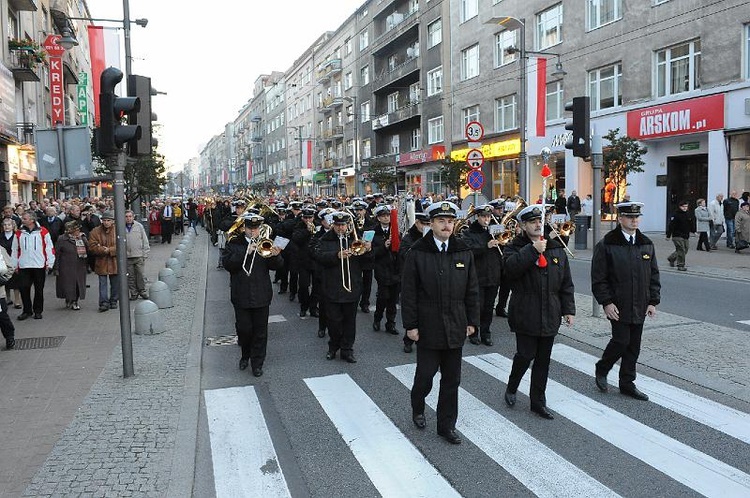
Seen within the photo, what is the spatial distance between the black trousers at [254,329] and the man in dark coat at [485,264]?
2.89 meters

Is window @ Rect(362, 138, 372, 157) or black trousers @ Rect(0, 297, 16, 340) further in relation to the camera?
window @ Rect(362, 138, 372, 157)

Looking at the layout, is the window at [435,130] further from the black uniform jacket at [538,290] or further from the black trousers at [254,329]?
the black uniform jacket at [538,290]

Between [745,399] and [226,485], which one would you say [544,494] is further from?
[745,399]

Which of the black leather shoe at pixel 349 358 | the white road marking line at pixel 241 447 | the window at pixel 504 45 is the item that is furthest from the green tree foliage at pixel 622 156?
the white road marking line at pixel 241 447

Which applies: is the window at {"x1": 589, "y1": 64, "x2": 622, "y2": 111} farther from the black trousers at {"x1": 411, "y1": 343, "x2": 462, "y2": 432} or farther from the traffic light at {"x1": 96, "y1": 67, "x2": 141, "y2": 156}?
the black trousers at {"x1": 411, "y1": 343, "x2": 462, "y2": 432}

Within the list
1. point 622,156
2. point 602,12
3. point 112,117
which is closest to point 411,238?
point 112,117

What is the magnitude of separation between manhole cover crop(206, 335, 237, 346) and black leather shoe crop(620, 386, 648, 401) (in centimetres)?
518

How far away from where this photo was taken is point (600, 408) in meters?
5.78

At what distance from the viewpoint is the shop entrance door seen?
2273 centimetres

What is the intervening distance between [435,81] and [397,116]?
5.84 metres

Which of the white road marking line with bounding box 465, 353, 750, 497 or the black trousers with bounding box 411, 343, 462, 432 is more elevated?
the black trousers with bounding box 411, 343, 462, 432

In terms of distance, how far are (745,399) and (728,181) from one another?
57.8 feet

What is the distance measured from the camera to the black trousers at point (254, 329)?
284 inches

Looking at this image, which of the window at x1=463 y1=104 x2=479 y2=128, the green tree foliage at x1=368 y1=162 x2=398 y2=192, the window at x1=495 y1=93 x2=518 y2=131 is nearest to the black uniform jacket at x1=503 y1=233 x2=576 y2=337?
the window at x1=495 y1=93 x2=518 y2=131
